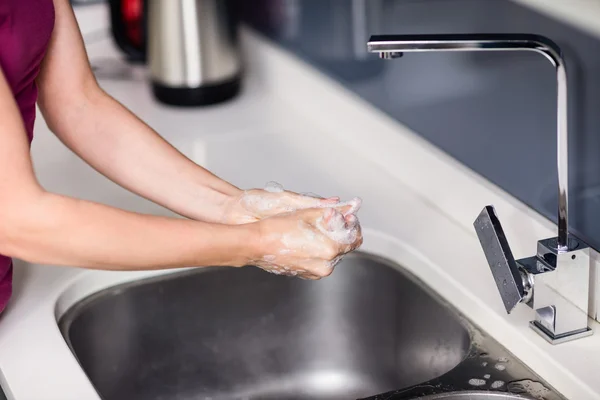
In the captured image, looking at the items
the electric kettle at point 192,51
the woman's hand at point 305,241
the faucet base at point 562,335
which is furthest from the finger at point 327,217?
the electric kettle at point 192,51

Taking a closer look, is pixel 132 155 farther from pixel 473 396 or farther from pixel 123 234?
pixel 473 396

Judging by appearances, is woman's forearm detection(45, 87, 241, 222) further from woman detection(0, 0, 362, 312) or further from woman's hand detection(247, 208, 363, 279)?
woman's hand detection(247, 208, 363, 279)

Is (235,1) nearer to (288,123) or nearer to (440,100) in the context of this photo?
(288,123)

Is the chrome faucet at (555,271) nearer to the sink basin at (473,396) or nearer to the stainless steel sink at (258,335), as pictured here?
the sink basin at (473,396)

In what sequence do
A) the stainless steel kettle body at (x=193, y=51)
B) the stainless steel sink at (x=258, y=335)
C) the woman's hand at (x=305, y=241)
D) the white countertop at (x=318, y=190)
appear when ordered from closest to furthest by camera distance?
the woman's hand at (x=305, y=241) → the white countertop at (x=318, y=190) → the stainless steel sink at (x=258, y=335) → the stainless steel kettle body at (x=193, y=51)

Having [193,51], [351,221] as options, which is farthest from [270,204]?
[193,51]

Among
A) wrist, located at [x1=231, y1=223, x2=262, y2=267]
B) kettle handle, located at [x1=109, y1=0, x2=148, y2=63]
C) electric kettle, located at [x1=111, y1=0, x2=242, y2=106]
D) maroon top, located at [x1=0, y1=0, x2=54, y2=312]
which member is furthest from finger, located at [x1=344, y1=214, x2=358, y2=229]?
kettle handle, located at [x1=109, y1=0, x2=148, y2=63]

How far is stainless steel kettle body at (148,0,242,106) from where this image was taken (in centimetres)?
178

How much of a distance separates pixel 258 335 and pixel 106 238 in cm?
52

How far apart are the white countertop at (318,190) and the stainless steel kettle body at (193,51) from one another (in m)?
0.03

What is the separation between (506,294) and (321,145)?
2.04 ft

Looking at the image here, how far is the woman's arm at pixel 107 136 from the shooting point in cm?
125

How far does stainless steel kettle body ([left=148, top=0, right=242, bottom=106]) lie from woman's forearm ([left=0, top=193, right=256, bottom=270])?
832 mm

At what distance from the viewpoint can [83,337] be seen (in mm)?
1329
